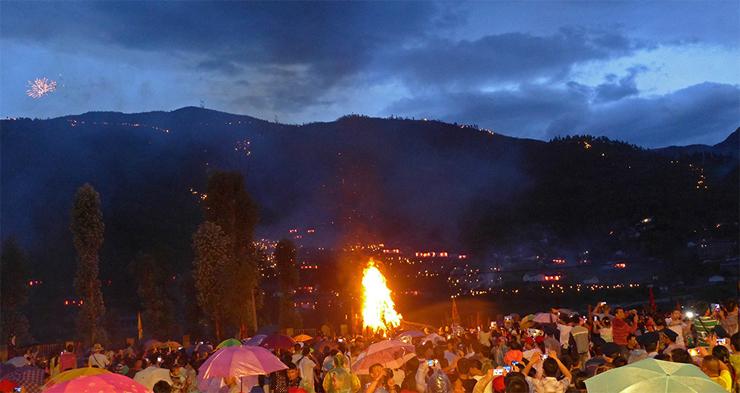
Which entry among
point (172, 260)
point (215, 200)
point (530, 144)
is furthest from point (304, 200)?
point (215, 200)

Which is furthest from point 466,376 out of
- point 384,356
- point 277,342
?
point 277,342

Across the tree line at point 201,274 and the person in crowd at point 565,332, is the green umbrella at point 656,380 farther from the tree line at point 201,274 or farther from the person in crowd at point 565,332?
the tree line at point 201,274

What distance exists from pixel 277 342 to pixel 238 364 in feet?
27.1

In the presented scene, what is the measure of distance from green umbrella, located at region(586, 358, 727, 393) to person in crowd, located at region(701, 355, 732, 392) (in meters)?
2.41

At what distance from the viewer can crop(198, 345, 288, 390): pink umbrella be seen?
12.6 m

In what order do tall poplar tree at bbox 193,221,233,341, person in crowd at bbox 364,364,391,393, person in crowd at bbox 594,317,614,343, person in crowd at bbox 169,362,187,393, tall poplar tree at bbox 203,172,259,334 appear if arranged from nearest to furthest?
person in crowd at bbox 364,364,391,393
person in crowd at bbox 169,362,187,393
person in crowd at bbox 594,317,614,343
tall poplar tree at bbox 193,221,233,341
tall poplar tree at bbox 203,172,259,334

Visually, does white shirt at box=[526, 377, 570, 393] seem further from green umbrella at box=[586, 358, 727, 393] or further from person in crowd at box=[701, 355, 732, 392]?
green umbrella at box=[586, 358, 727, 393]

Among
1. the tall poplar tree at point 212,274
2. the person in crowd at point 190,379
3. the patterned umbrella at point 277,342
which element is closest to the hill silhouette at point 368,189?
the tall poplar tree at point 212,274

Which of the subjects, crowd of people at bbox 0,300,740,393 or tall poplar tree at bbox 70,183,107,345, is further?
tall poplar tree at bbox 70,183,107,345

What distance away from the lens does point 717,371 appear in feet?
28.3

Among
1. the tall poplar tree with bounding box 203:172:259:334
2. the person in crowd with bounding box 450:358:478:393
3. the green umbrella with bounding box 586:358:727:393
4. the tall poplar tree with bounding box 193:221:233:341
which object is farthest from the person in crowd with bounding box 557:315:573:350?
the tall poplar tree with bounding box 203:172:259:334

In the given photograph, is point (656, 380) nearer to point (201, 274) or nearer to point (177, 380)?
point (177, 380)

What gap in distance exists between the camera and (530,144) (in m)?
180

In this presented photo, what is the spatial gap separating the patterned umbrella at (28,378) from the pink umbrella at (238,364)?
168 inches
